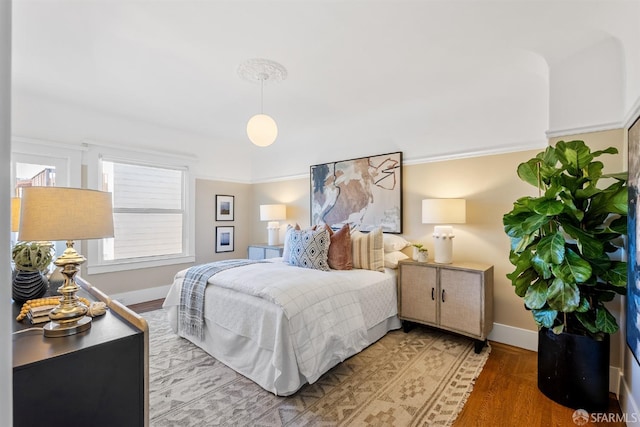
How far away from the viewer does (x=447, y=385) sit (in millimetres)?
2088

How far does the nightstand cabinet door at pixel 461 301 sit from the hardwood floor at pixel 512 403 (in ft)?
1.07

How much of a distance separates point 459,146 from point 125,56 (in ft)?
10.5

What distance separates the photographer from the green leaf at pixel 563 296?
1.74 m

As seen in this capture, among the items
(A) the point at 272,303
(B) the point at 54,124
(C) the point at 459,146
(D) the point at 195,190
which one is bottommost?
(A) the point at 272,303

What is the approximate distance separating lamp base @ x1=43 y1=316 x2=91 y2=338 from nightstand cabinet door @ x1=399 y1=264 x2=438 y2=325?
2.58 metres

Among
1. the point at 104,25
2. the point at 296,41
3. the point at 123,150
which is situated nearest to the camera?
the point at 104,25

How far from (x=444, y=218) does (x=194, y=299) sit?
8.02 feet

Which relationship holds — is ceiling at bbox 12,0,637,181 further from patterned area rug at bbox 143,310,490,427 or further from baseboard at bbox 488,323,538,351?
patterned area rug at bbox 143,310,490,427

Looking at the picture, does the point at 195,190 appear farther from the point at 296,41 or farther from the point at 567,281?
the point at 567,281

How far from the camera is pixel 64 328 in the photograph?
1190 mm

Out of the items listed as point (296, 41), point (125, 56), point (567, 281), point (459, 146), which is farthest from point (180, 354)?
point (459, 146)

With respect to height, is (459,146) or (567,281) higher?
(459,146)
